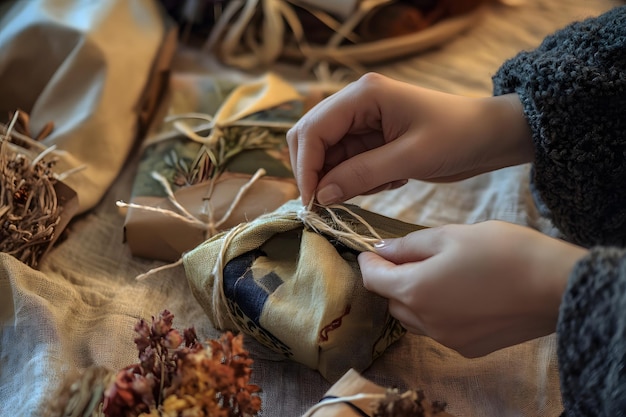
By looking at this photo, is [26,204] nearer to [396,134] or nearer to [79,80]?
[79,80]

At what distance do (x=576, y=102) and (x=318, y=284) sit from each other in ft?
0.98

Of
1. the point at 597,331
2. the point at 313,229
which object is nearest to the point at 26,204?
the point at 313,229

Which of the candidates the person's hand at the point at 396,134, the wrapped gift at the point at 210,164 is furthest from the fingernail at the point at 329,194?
the wrapped gift at the point at 210,164

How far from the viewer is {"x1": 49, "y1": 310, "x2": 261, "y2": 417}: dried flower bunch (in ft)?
1.40

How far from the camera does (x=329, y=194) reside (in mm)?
586

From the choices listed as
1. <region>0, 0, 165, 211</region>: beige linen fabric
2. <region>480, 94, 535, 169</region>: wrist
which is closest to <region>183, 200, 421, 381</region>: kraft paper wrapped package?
<region>480, 94, 535, 169</region>: wrist

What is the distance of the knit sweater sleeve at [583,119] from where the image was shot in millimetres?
586

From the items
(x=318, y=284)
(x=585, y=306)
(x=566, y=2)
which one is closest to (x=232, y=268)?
(x=318, y=284)

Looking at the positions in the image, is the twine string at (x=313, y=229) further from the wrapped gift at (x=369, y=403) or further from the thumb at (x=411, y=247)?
the wrapped gift at (x=369, y=403)

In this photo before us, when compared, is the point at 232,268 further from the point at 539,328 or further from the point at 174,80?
the point at 174,80

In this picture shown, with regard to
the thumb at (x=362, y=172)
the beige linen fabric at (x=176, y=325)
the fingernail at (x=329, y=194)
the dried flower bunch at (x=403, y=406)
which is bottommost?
the beige linen fabric at (x=176, y=325)

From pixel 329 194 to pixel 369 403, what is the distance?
0.66ft

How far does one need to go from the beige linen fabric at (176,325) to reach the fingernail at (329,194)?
0.50ft

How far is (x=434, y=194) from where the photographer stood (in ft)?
2.51
